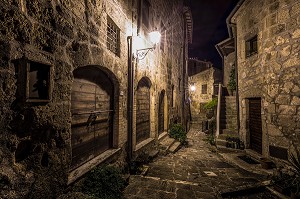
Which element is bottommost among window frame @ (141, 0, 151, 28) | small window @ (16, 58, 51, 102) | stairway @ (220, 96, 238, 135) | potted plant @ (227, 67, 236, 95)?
stairway @ (220, 96, 238, 135)

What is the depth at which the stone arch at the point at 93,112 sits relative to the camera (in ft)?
12.2

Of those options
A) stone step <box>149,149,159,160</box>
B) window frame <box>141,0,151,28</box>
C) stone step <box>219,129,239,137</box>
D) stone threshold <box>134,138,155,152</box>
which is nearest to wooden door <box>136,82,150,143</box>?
stone threshold <box>134,138,155,152</box>

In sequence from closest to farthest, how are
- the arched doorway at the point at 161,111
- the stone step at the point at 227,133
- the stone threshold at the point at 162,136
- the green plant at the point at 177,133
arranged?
1. the stone threshold at the point at 162,136
2. the stone step at the point at 227,133
3. the arched doorway at the point at 161,111
4. the green plant at the point at 177,133

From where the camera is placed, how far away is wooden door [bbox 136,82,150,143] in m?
6.96

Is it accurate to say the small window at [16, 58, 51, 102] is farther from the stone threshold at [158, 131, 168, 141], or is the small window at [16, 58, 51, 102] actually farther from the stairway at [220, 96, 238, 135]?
the stairway at [220, 96, 238, 135]

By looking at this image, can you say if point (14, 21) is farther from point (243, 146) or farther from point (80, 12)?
point (243, 146)

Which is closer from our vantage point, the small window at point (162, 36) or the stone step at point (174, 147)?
the stone step at point (174, 147)

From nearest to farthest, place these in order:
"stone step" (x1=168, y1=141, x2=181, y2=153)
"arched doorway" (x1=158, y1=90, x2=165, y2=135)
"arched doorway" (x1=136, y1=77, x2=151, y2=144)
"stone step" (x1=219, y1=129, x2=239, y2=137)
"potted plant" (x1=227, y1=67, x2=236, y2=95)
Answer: "arched doorway" (x1=136, y1=77, x2=151, y2=144) < "stone step" (x1=168, y1=141, x2=181, y2=153) < "stone step" (x1=219, y1=129, x2=239, y2=137) < "arched doorway" (x1=158, y1=90, x2=165, y2=135) < "potted plant" (x1=227, y1=67, x2=236, y2=95)

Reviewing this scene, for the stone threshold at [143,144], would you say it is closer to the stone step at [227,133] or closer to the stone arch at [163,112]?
Result: the stone arch at [163,112]

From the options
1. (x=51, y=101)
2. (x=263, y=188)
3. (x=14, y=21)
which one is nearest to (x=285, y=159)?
(x=263, y=188)

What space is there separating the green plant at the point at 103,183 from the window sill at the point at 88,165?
0.13 metres

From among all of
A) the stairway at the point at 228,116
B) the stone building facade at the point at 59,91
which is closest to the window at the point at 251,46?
the stairway at the point at 228,116

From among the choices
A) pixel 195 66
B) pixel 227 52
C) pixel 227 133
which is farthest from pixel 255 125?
pixel 195 66

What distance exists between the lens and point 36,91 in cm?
248
